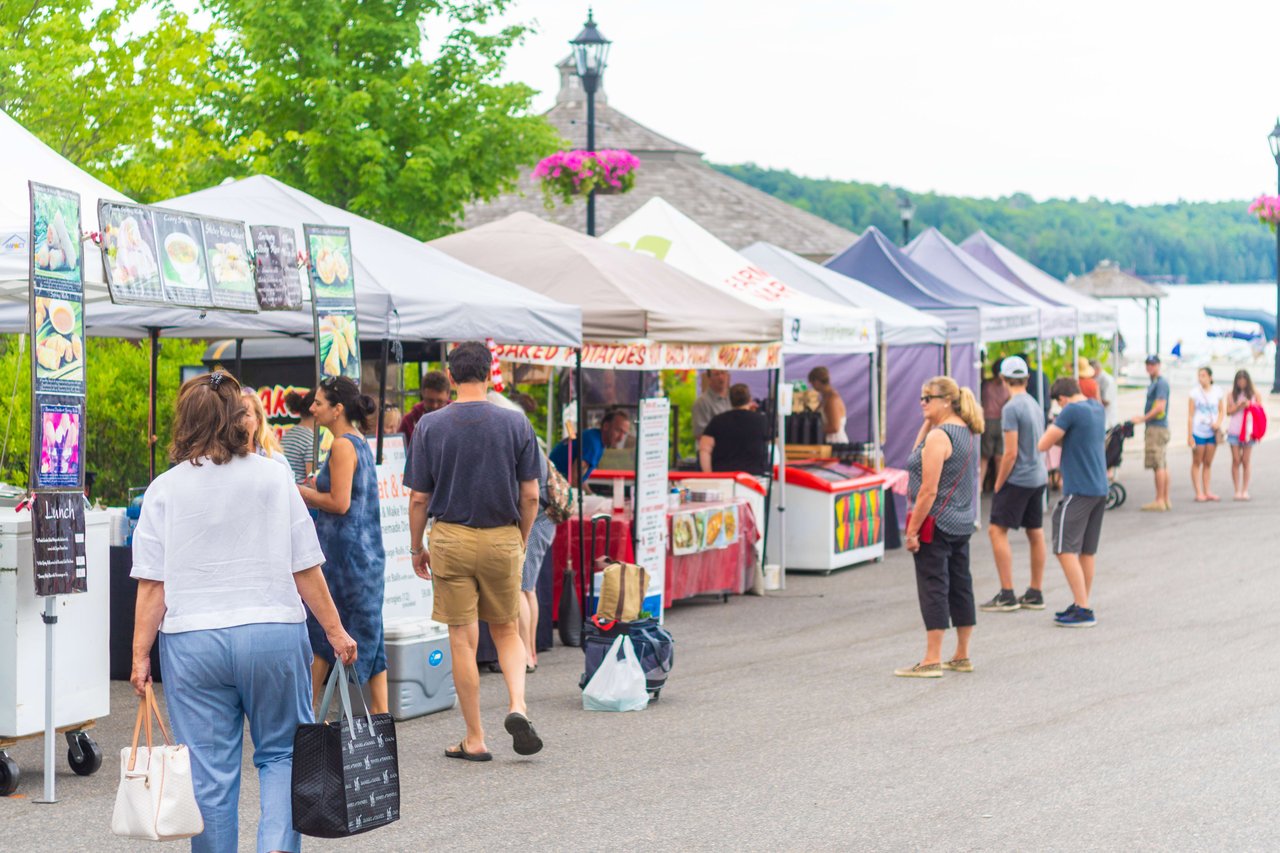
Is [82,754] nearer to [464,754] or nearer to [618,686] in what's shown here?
[464,754]

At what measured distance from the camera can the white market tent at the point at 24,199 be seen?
715 cm

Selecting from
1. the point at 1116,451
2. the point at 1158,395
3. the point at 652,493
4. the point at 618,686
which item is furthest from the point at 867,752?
the point at 1158,395

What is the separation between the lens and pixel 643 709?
8688mm

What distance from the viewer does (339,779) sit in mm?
4805

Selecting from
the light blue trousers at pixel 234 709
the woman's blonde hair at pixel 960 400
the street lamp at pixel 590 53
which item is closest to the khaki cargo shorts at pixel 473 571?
the light blue trousers at pixel 234 709

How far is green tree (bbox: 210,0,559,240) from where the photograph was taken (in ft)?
77.8

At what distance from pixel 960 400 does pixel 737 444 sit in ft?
15.9

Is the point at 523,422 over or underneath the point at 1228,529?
over

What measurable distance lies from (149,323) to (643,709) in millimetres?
4547

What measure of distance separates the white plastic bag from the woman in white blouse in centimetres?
390

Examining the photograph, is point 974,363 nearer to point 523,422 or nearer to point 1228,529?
point 1228,529

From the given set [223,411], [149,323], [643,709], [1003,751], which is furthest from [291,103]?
[223,411]

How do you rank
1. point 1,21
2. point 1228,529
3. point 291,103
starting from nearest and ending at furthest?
point 1,21
point 1228,529
point 291,103

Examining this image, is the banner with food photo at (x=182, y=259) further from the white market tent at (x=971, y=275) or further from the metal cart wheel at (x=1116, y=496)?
the metal cart wheel at (x=1116, y=496)
